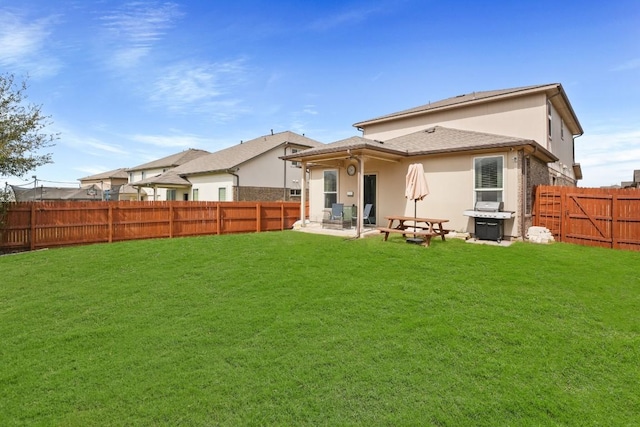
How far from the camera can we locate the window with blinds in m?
10.2

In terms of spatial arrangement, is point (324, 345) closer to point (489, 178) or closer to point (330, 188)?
point (489, 178)

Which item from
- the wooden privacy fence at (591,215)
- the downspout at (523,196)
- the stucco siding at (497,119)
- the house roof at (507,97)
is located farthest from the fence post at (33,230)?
the wooden privacy fence at (591,215)

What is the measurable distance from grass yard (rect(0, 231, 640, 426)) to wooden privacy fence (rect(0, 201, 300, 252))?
4.12m

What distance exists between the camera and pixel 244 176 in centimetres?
2238

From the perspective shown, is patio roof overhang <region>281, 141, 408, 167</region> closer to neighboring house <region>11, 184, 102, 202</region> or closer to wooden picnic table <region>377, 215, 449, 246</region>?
wooden picnic table <region>377, 215, 449, 246</region>

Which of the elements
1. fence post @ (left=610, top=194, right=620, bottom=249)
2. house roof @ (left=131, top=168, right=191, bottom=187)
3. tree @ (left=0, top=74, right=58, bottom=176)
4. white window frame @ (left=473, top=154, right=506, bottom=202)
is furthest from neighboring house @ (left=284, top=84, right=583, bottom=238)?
house roof @ (left=131, top=168, right=191, bottom=187)

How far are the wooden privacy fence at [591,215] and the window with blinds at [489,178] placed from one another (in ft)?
6.50

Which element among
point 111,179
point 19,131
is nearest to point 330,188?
point 19,131

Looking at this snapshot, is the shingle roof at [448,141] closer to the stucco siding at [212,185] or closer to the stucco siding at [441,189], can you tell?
the stucco siding at [441,189]

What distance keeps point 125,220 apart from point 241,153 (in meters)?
13.6

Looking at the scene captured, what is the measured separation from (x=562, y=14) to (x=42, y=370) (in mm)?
16658

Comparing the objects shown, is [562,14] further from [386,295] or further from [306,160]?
[386,295]

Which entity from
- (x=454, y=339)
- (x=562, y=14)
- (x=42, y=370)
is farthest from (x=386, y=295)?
(x=562, y=14)

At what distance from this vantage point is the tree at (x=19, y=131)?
993 centimetres
